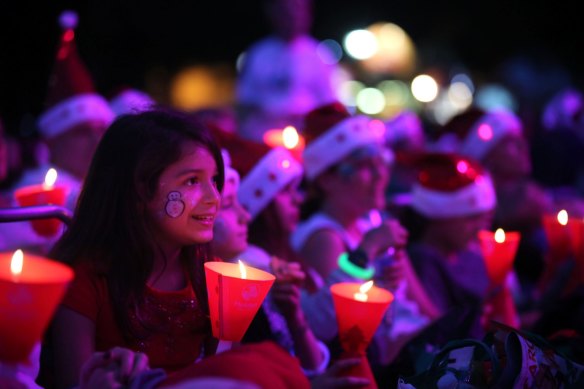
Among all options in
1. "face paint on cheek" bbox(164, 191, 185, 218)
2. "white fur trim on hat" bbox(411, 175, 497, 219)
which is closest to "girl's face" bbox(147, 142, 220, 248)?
"face paint on cheek" bbox(164, 191, 185, 218)

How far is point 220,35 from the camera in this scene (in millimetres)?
18547

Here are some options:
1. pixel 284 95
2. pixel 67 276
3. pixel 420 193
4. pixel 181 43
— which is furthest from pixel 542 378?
pixel 181 43

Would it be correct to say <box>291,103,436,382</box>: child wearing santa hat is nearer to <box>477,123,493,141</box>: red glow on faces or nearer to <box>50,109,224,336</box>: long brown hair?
<box>50,109,224,336</box>: long brown hair

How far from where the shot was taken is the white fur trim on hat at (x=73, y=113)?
5.46m

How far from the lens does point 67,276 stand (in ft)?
6.02

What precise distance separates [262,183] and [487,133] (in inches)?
124

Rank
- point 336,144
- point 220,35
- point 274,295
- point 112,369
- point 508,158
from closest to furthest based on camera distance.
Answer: point 112,369 < point 274,295 < point 336,144 < point 508,158 < point 220,35

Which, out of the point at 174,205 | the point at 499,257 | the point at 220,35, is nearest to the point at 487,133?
the point at 499,257

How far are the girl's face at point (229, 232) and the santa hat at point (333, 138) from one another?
60.7 inches

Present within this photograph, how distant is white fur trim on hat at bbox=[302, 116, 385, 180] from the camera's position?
4.96m

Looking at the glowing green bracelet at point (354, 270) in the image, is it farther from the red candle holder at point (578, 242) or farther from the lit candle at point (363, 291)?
the red candle holder at point (578, 242)

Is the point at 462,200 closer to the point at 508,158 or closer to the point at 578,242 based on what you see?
the point at 578,242

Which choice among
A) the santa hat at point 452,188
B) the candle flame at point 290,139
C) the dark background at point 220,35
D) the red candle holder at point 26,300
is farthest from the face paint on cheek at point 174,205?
the dark background at point 220,35

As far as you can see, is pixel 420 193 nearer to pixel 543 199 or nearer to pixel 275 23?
pixel 543 199
